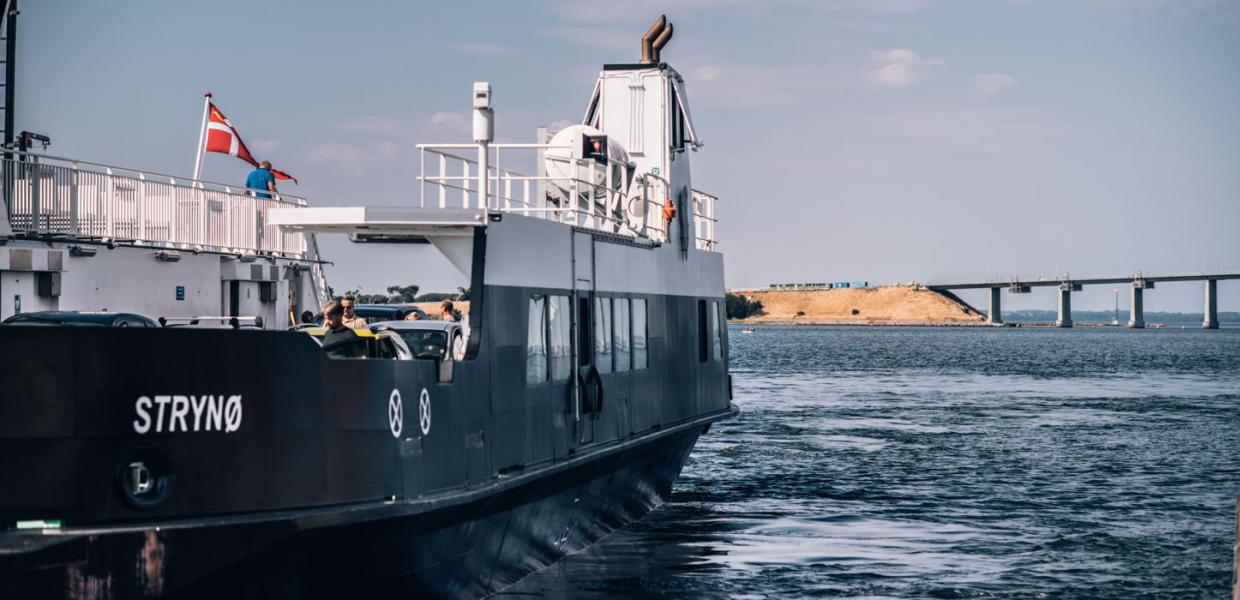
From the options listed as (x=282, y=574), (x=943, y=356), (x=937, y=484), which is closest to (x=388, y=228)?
(x=282, y=574)

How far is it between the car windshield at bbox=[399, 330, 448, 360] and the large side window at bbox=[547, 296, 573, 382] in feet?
3.90

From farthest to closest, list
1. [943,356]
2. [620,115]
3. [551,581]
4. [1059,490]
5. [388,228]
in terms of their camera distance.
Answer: [943,356] → [1059,490] → [620,115] → [551,581] → [388,228]

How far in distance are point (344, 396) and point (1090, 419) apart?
35726 millimetres

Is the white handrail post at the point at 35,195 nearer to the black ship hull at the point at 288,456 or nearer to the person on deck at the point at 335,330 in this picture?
the black ship hull at the point at 288,456

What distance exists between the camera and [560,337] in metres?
14.4

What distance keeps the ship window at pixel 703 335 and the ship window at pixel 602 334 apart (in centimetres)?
485

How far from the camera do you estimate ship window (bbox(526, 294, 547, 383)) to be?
13.5 meters

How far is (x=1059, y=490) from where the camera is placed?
2553 centimetres

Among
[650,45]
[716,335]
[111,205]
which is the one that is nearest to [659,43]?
[650,45]

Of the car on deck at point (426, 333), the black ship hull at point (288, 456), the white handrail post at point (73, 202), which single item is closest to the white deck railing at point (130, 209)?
the white handrail post at point (73, 202)

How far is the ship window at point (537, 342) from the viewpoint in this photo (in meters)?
13.5

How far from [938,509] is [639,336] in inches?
312

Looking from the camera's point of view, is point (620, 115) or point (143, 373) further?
point (620, 115)

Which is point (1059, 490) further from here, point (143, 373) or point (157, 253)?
point (143, 373)
